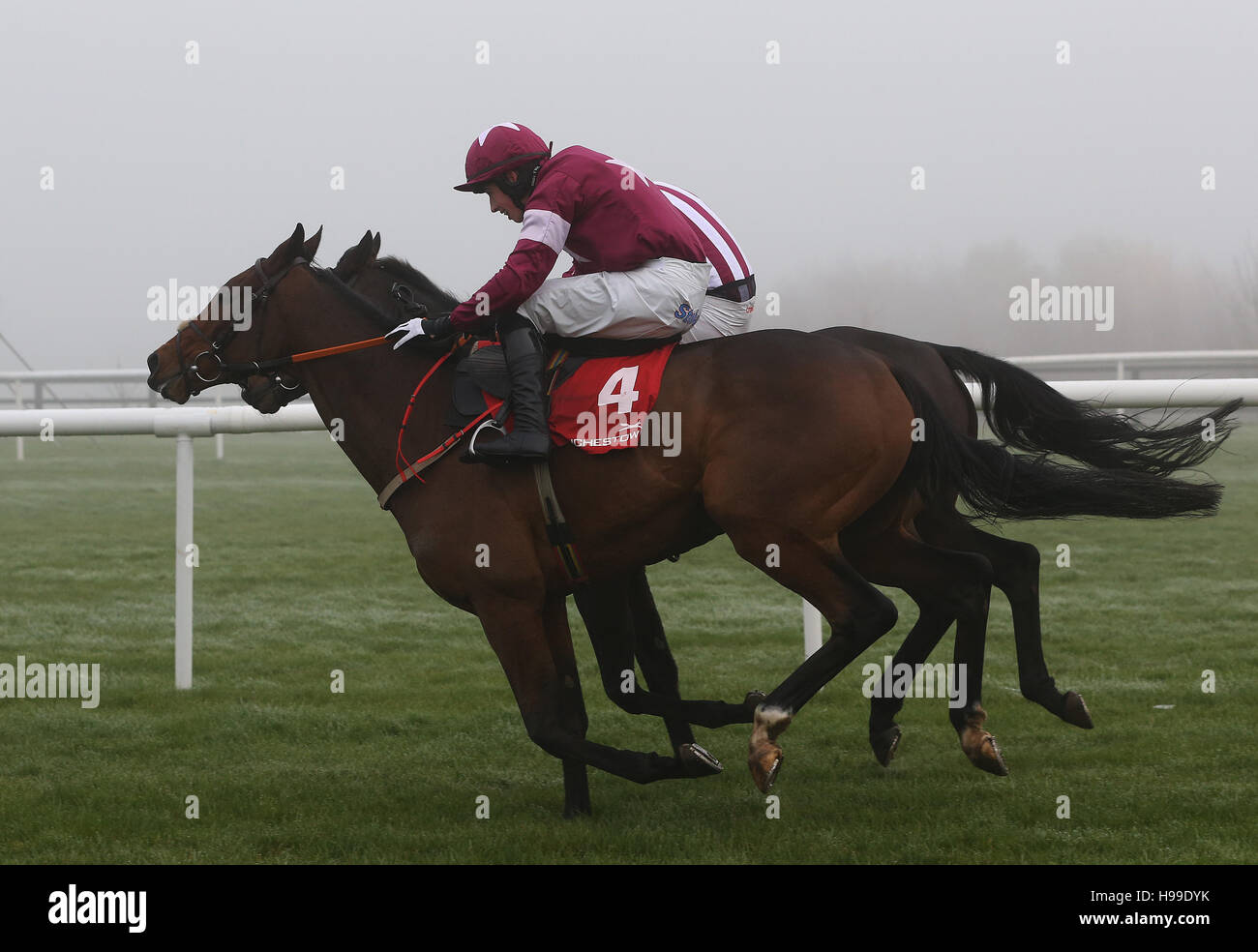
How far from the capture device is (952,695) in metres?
4.31

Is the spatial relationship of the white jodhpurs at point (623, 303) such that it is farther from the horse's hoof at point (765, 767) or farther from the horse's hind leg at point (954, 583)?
the horse's hoof at point (765, 767)

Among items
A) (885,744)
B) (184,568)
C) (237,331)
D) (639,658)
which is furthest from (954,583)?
(184,568)

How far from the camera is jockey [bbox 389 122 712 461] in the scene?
151 inches

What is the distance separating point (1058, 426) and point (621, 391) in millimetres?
1475

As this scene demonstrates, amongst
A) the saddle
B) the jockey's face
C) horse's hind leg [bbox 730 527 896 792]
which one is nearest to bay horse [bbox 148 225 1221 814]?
horse's hind leg [bbox 730 527 896 792]

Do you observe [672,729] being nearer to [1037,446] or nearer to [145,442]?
[1037,446]

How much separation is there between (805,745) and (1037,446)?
4.29 feet

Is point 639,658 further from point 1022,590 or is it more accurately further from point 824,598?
point 1022,590

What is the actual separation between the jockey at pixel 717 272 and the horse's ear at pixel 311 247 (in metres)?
1.11

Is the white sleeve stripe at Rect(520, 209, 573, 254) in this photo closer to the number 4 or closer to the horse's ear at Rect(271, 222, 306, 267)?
the number 4

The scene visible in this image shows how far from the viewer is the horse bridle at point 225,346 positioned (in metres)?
4.36

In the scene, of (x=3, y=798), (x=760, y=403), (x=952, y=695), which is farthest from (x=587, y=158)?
(x=3, y=798)

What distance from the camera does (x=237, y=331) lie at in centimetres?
438

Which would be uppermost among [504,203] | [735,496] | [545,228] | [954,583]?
[504,203]
